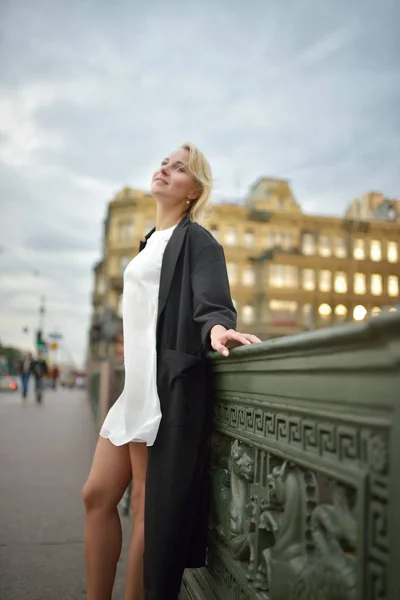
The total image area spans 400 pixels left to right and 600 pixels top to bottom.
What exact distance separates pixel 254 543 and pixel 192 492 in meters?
0.34

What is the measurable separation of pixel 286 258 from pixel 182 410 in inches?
1863

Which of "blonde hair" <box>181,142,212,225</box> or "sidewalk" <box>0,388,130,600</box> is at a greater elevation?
"blonde hair" <box>181,142,212,225</box>

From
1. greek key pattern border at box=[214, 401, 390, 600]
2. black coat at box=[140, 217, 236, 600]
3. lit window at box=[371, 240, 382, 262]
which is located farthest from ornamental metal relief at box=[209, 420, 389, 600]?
lit window at box=[371, 240, 382, 262]

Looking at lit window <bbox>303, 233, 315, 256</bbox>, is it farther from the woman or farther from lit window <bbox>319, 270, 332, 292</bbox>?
the woman

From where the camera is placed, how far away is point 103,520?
2047 mm

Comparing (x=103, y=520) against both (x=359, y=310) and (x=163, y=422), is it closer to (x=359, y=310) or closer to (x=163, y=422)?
(x=163, y=422)

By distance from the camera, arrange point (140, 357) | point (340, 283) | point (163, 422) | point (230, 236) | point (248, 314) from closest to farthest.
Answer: point (163, 422), point (140, 357), point (248, 314), point (340, 283), point (230, 236)

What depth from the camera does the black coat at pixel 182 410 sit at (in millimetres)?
1824

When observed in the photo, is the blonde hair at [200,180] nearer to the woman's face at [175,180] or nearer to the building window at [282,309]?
the woman's face at [175,180]

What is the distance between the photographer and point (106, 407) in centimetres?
738

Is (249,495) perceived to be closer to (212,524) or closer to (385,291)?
Result: (212,524)

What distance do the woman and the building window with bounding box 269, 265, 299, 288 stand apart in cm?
4638

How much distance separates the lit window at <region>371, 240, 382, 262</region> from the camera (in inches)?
1980

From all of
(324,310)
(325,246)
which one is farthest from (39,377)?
(325,246)
